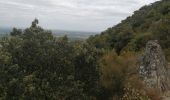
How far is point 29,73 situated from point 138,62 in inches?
442

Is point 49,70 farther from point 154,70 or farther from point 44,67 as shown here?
point 154,70

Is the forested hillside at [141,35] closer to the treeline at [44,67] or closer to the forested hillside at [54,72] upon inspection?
the forested hillside at [54,72]

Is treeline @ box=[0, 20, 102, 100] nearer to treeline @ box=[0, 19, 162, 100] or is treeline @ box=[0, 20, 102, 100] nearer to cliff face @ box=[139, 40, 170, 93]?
treeline @ box=[0, 19, 162, 100]

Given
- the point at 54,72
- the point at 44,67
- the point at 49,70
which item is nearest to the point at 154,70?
the point at 54,72

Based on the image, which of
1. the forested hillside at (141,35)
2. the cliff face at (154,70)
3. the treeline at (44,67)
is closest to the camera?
the treeline at (44,67)

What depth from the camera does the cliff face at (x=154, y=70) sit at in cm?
2853

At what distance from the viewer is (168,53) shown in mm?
42094

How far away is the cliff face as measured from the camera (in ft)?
93.6

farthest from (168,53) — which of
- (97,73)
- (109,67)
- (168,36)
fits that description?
(97,73)

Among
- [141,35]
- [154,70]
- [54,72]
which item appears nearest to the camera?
[54,72]

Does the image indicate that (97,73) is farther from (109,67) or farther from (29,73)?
(29,73)

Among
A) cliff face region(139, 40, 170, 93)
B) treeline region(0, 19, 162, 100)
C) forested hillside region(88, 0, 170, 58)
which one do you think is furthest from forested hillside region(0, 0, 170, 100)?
forested hillside region(88, 0, 170, 58)

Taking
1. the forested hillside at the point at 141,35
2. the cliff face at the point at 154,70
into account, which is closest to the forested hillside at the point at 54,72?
the cliff face at the point at 154,70

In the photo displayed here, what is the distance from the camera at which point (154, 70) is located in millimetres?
29375
